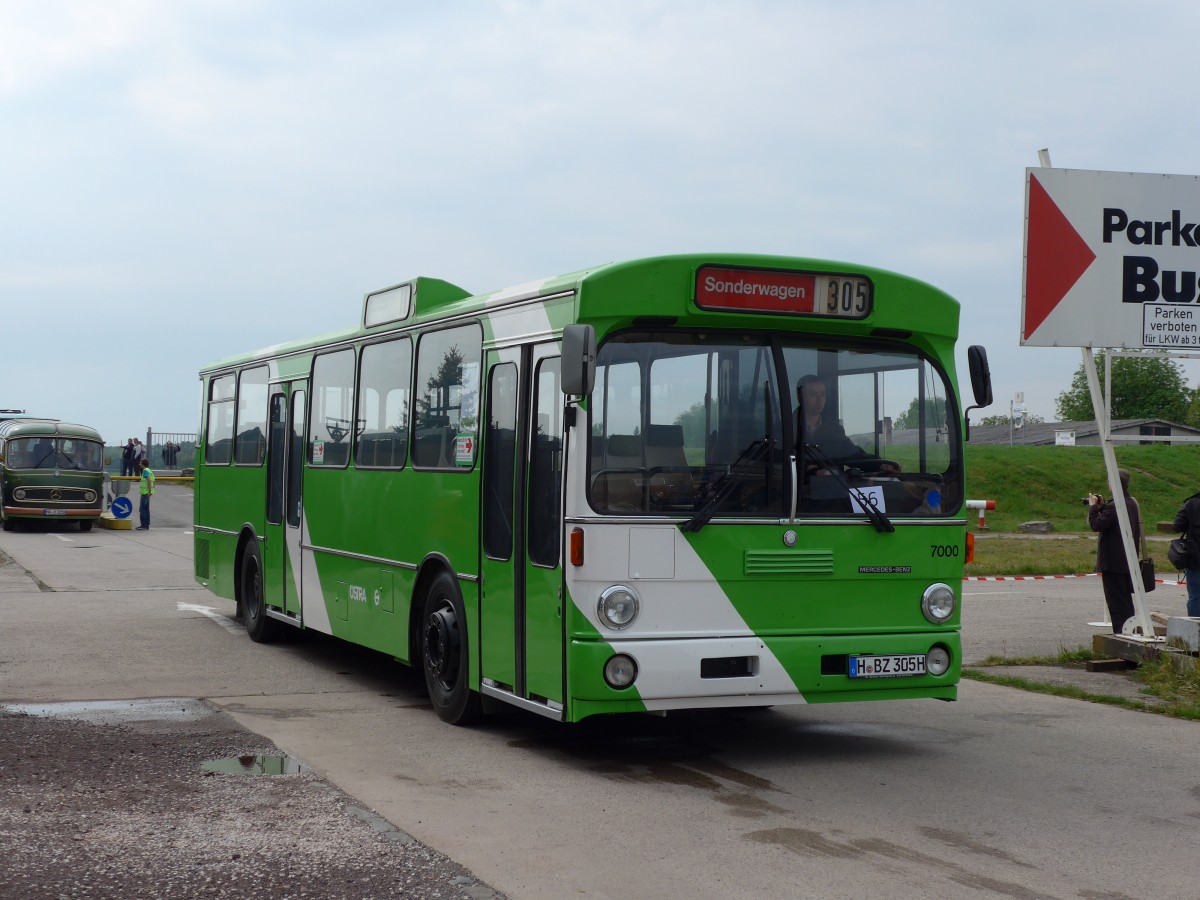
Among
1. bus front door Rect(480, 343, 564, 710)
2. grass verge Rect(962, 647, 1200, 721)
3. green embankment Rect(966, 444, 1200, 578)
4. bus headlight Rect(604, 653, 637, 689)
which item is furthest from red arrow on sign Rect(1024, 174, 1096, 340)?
green embankment Rect(966, 444, 1200, 578)

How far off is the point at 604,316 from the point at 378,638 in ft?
13.1

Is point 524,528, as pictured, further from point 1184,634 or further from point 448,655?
point 1184,634

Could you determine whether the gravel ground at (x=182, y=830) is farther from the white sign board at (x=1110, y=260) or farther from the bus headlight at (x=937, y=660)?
the white sign board at (x=1110, y=260)

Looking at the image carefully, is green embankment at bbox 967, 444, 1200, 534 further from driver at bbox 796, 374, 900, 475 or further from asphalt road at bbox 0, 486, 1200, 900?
driver at bbox 796, 374, 900, 475

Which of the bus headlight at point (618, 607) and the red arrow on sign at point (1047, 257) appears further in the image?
the red arrow on sign at point (1047, 257)

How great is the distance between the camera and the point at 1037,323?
12.9 meters

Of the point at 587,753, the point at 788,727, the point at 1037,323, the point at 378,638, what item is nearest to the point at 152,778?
the point at 587,753

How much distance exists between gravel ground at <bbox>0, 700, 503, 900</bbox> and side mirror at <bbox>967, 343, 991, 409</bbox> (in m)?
4.49

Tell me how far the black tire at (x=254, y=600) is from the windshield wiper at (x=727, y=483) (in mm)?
7195

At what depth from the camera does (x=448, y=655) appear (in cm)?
964

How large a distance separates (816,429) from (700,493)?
31.9 inches

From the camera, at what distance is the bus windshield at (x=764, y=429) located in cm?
802

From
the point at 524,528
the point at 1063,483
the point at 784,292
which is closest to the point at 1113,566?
the point at 784,292

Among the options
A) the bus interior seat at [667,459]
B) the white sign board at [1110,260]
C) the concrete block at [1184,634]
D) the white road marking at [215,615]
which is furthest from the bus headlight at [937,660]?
the white road marking at [215,615]
